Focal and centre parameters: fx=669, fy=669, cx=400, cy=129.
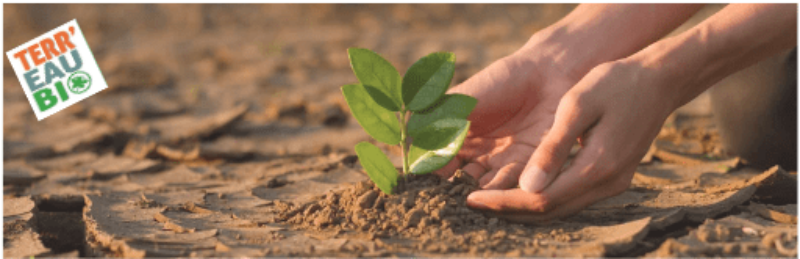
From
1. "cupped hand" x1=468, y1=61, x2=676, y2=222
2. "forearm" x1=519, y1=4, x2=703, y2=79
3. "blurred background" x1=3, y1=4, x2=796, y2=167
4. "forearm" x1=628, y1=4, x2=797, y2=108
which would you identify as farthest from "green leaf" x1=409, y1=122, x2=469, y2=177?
"blurred background" x1=3, y1=4, x2=796, y2=167

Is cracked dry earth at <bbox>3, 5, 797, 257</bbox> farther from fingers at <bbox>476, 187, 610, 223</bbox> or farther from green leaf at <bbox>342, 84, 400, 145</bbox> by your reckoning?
green leaf at <bbox>342, 84, 400, 145</bbox>

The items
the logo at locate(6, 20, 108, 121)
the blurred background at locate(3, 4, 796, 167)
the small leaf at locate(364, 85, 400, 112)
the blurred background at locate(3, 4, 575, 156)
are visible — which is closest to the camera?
the small leaf at locate(364, 85, 400, 112)

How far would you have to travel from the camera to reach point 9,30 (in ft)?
19.5

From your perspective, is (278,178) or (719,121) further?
(719,121)

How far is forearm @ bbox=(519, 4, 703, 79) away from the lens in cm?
204

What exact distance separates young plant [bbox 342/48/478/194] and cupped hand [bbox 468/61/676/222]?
0.15 m

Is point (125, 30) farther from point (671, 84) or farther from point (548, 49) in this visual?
point (671, 84)

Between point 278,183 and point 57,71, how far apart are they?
725 millimetres

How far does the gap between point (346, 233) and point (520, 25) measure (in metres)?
4.80

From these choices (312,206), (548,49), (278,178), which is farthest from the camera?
(278,178)

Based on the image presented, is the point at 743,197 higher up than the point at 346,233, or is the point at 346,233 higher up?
the point at 346,233

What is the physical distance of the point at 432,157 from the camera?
59.4 inches

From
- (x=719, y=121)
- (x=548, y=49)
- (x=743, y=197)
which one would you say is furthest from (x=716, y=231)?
(x=719, y=121)

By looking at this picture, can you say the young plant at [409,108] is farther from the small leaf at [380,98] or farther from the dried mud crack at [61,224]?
the dried mud crack at [61,224]
